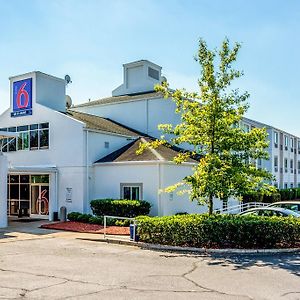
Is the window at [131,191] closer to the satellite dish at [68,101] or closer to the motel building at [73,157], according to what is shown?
the motel building at [73,157]

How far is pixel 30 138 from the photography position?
2728 cm

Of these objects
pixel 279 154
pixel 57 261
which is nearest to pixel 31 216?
pixel 57 261

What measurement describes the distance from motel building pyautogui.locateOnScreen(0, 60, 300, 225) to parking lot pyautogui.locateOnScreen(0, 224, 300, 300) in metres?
8.43

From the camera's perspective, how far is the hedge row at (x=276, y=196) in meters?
34.3

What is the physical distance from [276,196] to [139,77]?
16790 millimetres

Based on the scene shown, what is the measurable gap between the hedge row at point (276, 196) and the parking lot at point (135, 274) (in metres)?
20.8

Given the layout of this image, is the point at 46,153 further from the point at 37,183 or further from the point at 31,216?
the point at 31,216

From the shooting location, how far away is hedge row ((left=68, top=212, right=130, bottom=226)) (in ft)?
66.0

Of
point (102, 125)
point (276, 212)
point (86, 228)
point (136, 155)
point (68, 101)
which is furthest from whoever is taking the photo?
point (68, 101)

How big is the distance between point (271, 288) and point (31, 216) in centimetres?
2040

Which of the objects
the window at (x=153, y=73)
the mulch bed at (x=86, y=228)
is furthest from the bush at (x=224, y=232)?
the window at (x=153, y=73)

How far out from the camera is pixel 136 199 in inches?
922

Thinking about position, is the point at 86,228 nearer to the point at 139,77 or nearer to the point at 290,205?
the point at 290,205

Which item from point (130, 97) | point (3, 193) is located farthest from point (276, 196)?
point (3, 193)
